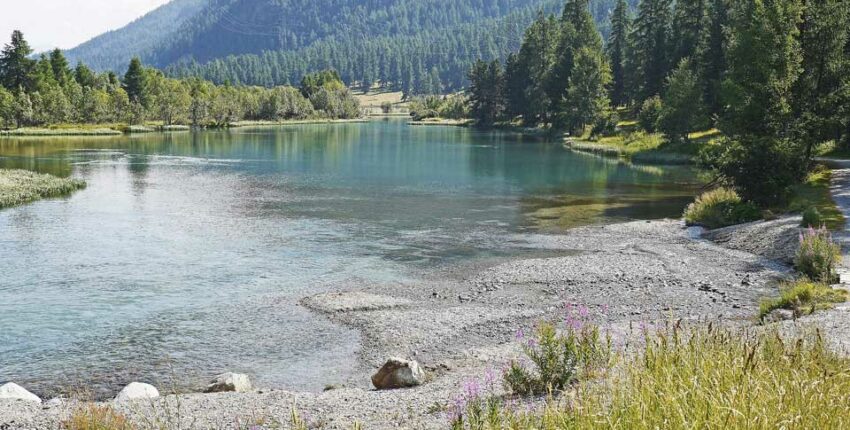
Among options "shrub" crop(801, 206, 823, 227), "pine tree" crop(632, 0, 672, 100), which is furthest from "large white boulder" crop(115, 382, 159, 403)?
"pine tree" crop(632, 0, 672, 100)

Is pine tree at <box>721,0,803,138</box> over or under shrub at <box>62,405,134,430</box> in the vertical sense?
over

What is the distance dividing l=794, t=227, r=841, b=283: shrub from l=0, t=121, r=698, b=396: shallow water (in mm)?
12092

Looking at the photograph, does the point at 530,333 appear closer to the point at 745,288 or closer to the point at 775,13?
the point at 745,288

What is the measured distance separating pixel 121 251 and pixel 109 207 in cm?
1633

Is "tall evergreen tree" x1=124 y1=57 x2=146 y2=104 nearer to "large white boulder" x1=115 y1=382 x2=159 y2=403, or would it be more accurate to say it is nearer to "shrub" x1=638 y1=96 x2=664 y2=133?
"shrub" x1=638 y1=96 x2=664 y2=133

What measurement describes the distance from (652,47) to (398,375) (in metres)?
107

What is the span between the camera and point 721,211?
125ft

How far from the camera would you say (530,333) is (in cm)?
1988

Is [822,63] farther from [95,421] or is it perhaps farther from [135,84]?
[135,84]

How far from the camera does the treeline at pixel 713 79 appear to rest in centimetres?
4172

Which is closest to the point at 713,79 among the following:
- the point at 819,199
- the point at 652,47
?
the point at 652,47

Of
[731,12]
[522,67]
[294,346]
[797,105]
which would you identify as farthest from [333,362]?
[522,67]

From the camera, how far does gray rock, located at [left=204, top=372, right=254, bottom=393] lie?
50.5 feet

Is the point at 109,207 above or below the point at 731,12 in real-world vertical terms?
below
